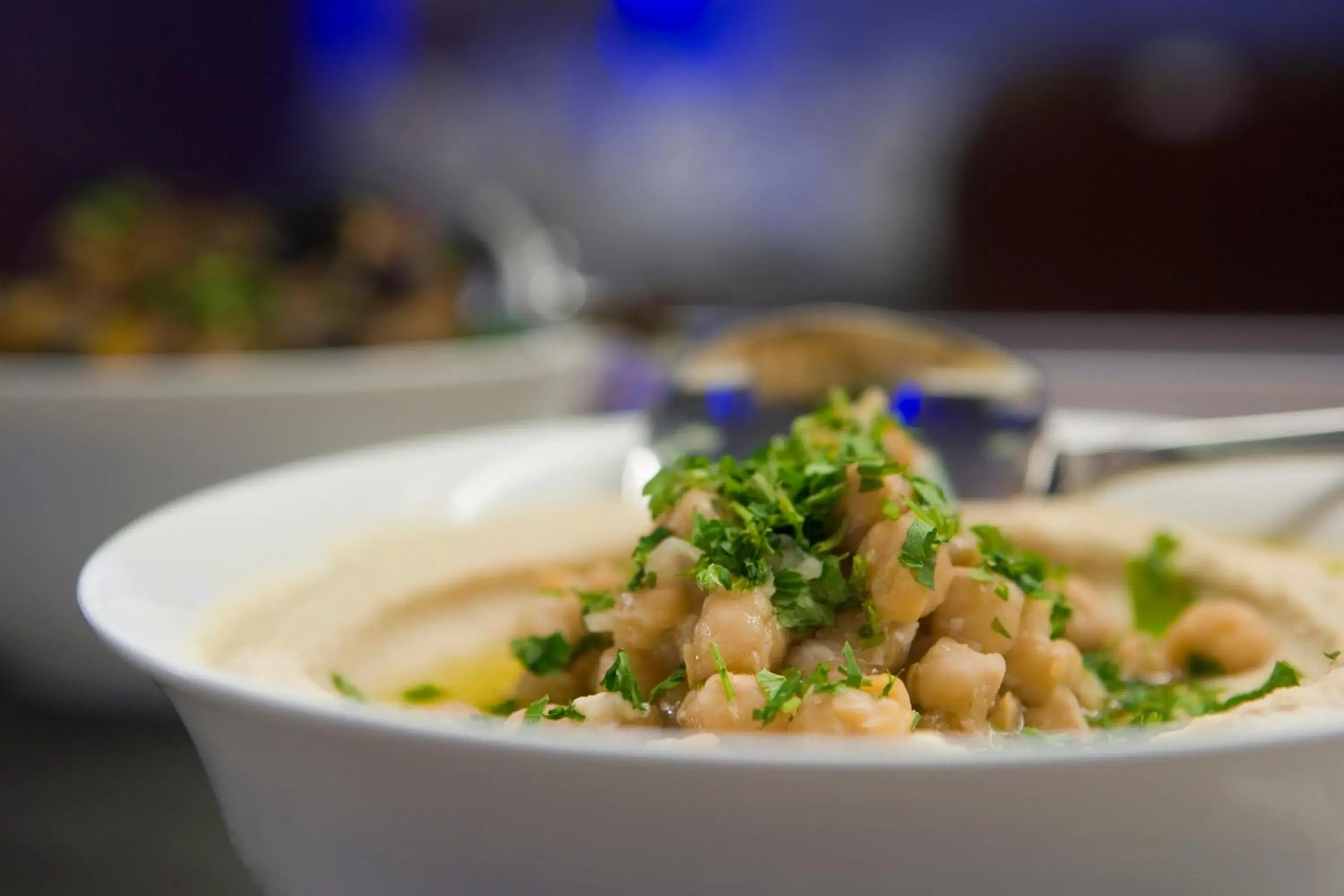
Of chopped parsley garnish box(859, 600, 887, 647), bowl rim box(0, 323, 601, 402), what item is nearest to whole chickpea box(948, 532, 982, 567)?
chopped parsley garnish box(859, 600, 887, 647)

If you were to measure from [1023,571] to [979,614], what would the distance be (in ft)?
0.47

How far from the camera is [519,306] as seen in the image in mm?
3654

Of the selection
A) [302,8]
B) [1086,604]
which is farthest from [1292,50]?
[1086,604]

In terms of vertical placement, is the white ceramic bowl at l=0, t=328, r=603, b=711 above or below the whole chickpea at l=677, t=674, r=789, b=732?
below

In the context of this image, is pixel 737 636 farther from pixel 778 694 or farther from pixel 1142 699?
pixel 1142 699

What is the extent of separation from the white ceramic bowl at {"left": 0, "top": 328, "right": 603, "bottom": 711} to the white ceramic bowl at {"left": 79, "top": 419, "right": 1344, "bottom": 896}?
41.9 inches

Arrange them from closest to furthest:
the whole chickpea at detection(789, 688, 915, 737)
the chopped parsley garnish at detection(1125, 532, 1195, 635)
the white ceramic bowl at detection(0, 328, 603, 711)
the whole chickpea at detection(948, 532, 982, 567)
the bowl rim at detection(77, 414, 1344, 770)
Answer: the bowl rim at detection(77, 414, 1344, 770) < the whole chickpea at detection(789, 688, 915, 737) < the whole chickpea at detection(948, 532, 982, 567) < the chopped parsley garnish at detection(1125, 532, 1195, 635) < the white ceramic bowl at detection(0, 328, 603, 711)

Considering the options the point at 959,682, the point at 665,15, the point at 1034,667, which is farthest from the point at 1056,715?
the point at 665,15

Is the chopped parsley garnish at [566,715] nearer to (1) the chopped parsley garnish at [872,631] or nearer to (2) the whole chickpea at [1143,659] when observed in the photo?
(1) the chopped parsley garnish at [872,631]

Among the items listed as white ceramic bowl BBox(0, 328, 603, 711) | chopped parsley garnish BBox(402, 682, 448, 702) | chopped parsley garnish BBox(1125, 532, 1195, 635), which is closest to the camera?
chopped parsley garnish BBox(402, 682, 448, 702)

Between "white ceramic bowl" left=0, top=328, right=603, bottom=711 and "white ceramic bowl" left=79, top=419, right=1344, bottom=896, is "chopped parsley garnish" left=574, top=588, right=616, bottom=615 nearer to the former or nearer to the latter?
"white ceramic bowl" left=79, top=419, right=1344, bottom=896

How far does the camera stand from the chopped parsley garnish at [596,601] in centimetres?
140

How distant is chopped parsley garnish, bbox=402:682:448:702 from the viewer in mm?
1558

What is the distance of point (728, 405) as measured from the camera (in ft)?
7.18
